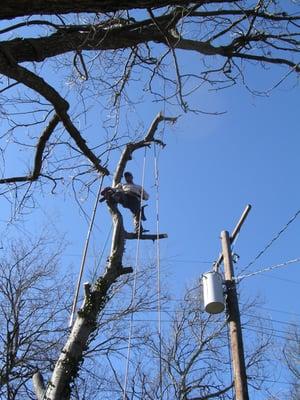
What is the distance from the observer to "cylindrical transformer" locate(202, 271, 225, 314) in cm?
695

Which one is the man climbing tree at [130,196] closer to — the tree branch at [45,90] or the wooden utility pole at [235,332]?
the wooden utility pole at [235,332]

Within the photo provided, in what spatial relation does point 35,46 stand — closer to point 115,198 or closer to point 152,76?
point 152,76

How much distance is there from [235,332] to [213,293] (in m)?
0.62

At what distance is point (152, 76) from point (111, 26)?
0.65 metres

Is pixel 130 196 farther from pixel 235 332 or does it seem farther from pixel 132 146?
pixel 235 332

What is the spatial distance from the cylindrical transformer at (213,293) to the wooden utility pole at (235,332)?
1.17ft

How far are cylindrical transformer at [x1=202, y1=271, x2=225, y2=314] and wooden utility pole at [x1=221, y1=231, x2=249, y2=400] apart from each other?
356mm

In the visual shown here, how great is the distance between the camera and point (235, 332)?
23.4ft

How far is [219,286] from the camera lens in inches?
278

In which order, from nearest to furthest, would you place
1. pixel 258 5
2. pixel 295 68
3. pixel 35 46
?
pixel 35 46
pixel 258 5
pixel 295 68

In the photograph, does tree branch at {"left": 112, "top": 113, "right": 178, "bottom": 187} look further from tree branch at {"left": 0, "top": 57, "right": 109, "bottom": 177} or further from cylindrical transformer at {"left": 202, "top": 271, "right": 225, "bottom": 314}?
tree branch at {"left": 0, "top": 57, "right": 109, "bottom": 177}

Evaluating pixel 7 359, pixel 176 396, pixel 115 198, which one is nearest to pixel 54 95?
pixel 115 198

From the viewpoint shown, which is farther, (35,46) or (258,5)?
(258,5)

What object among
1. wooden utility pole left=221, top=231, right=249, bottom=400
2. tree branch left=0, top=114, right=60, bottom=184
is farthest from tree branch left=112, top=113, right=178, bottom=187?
tree branch left=0, top=114, right=60, bottom=184
